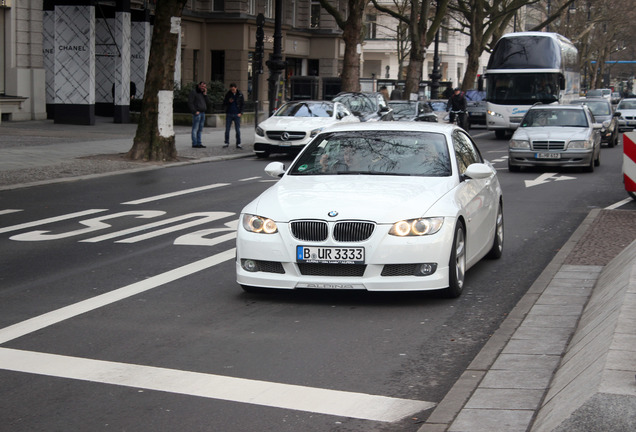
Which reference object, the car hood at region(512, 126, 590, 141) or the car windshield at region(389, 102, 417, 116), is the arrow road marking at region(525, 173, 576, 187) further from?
the car windshield at region(389, 102, 417, 116)

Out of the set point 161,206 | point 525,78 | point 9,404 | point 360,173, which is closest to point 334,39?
point 525,78

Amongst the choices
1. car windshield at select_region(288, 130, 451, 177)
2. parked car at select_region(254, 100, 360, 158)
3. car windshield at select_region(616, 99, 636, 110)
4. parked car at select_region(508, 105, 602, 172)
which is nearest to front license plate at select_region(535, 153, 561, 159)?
parked car at select_region(508, 105, 602, 172)

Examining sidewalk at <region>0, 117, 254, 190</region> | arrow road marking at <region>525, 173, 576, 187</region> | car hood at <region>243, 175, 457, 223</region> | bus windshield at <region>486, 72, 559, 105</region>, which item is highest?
bus windshield at <region>486, 72, 559, 105</region>

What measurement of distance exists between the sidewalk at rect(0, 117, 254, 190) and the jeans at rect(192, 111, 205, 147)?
26 cm

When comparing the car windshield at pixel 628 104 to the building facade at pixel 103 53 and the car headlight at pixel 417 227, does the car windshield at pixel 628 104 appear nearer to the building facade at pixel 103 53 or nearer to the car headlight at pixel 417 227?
the building facade at pixel 103 53

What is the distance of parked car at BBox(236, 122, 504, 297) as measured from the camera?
26.9 feet

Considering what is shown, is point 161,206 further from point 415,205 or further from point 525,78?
point 525,78

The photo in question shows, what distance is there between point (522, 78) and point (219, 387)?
3510 centimetres

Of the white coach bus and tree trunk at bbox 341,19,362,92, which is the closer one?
the white coach bus

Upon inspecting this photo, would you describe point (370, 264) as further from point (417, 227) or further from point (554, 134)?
point (554, 134)

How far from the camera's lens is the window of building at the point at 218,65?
54.8 metres

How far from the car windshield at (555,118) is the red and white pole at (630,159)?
27.2ft

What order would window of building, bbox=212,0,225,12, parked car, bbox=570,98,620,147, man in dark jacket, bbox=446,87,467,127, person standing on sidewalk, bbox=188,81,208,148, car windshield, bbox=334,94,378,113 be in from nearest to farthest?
person standing on sidewalk, bbox=188,81,208,148 < car windshield, bbox=334,94,378,113 < parked car, bbox=570,98,620,147 < man in dark jacket, bbox=446,87,467,127 < window of building, bbox=212,0,225,12

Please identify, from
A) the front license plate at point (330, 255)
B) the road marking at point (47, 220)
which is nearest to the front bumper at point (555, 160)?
the road marking at point (47, 220)
